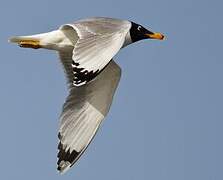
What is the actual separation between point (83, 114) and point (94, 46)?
6.31 feet

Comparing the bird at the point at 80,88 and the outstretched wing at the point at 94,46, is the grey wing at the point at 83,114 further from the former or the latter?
the outstretched wing at the point at 94,46

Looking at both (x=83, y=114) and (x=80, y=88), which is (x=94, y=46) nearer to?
(x=83, y=114)

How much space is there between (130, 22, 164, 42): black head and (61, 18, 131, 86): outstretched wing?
83 cm

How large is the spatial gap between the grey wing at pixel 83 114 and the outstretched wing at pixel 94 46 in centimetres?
124

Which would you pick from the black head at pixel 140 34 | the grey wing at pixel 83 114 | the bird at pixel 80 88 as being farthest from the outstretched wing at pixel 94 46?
the grey wing at pixel 83 114

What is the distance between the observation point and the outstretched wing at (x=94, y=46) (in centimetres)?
760

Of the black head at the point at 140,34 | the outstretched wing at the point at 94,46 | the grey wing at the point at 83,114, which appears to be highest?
the outstretched wing at the point at 94,46

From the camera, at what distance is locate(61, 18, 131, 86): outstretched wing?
7602 mm

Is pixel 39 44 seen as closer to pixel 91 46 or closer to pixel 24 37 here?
pixel 24 37

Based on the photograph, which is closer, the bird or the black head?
the bird

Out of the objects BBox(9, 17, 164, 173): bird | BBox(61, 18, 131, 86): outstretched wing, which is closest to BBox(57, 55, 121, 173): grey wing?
BBox(9, 17, 164, 173): bird

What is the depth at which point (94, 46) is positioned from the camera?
8008mm

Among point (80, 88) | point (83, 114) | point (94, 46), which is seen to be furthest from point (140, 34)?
point (94, 46)

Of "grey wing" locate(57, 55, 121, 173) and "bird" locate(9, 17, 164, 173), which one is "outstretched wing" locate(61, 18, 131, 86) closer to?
"bird" locate(9, 17, 164, 173)
